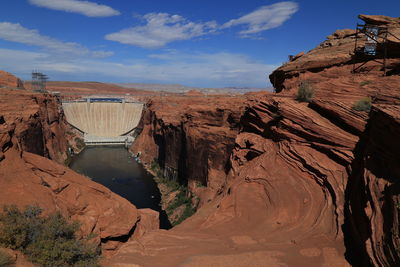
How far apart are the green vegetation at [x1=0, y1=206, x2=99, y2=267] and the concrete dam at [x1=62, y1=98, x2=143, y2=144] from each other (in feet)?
211

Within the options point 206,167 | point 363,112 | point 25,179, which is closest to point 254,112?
point 363,112

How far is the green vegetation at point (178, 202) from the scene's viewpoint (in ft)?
99.2

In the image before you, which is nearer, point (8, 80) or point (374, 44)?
point (374, 44)

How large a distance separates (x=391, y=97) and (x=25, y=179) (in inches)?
516

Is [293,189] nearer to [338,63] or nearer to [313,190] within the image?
[313,190]

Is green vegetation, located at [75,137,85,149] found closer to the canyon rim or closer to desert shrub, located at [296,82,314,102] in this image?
the canyon rim

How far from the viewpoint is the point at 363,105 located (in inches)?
378

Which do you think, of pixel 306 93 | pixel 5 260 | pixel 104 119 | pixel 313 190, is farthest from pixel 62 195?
pixel 104 119

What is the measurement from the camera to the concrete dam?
7306cm

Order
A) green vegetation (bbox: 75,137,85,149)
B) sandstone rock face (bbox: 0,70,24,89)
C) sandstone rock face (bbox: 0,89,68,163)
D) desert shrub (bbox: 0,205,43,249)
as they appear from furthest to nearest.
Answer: green vegetation (bbox: 75,137,85,149) → sandstone rock face (bbox: 0,70,24,89) → sandstone rock face (bbox: 0,89,68,163) → desert shrub (bbox: 0,205,43,249)

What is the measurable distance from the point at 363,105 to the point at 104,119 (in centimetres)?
7501

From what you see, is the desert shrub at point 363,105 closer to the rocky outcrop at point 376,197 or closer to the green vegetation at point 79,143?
the rocky outcrop at point 376,197

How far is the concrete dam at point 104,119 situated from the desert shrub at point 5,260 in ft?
218

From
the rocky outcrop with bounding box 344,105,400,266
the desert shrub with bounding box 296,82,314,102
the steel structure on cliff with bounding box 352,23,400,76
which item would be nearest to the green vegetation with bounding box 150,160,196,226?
the desert shrub with bounding box 296,82,314,102
